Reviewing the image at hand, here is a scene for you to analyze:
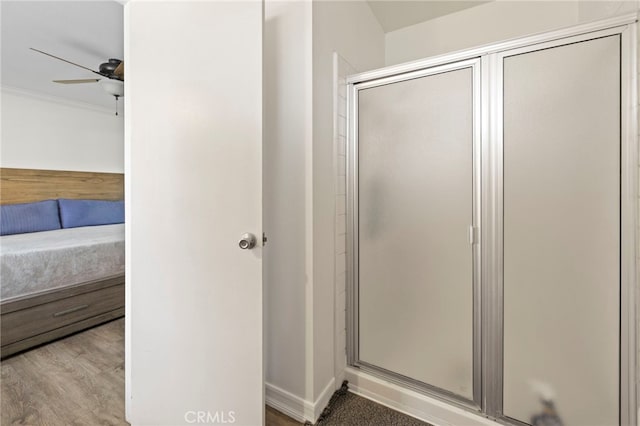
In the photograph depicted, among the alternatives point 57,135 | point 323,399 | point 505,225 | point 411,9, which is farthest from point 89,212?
point 505,225

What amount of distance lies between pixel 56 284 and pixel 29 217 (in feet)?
4.96

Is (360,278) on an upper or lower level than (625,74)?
lower

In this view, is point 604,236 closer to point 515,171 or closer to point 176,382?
point 515,171

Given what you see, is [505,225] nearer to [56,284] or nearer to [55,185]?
[56,284]

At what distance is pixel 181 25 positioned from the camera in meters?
1.23

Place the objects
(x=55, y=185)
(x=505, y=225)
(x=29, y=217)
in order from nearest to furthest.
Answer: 1. (x=505, y=225)
2. (x=29, y=217)
3. (x=55, y=185)

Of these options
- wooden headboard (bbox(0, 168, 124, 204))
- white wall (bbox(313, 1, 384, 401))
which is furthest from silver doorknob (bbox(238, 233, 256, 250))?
wooden headboard (bbox(0, 168, 124, 204))

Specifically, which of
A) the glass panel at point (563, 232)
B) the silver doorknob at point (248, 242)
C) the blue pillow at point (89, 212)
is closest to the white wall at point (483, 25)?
the glass panel at point (563, 232)

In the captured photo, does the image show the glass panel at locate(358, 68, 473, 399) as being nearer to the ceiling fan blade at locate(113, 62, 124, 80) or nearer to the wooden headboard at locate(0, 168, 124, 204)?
the ceiling fan blade at locate(113, 62, 124, 80)

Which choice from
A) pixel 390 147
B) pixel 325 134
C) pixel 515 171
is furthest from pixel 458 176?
pixel 325 134

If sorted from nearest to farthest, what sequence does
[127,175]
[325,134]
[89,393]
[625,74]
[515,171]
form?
[625,74] → [515,171] → [127,175] → [325,134] → [89,393]

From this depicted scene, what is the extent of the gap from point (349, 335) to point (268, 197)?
943mm

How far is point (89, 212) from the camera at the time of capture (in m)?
3.65

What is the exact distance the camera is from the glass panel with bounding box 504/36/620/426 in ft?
3.58
